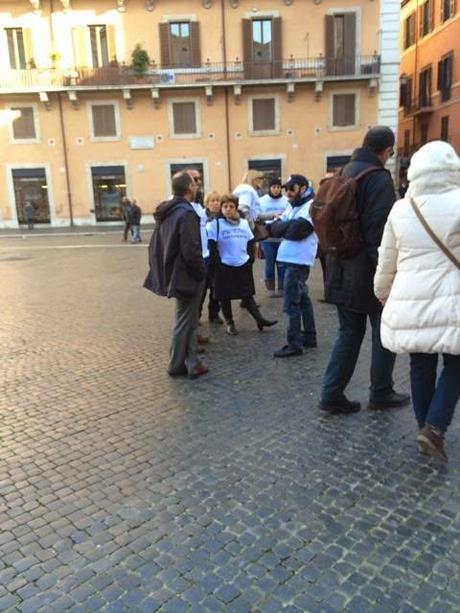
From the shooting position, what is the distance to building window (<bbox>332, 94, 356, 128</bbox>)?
97.5 feet

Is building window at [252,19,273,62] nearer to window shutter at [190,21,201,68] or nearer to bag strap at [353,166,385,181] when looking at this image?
window shutter at [190,21,201,68]

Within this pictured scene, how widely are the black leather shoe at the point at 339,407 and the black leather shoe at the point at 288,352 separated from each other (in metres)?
1.48

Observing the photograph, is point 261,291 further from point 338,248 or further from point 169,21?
point 169,21

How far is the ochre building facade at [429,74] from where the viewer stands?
3269 centimetres

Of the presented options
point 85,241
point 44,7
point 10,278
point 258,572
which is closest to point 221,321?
point 258,572

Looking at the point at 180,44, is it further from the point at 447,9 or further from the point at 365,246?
the point at 365,246

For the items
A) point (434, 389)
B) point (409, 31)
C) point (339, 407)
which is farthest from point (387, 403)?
point (409, 31)

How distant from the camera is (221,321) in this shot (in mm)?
7586

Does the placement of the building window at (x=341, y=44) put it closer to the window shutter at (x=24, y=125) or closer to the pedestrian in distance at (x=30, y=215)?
the window shutter at (x=24, y=125)

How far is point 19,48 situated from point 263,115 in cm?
1267

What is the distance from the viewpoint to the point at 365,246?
405 cm

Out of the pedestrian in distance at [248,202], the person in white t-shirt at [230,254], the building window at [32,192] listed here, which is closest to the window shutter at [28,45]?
the building window at [32,192]

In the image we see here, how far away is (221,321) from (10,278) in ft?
22.2

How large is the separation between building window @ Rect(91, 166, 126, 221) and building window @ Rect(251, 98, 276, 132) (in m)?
7.24
